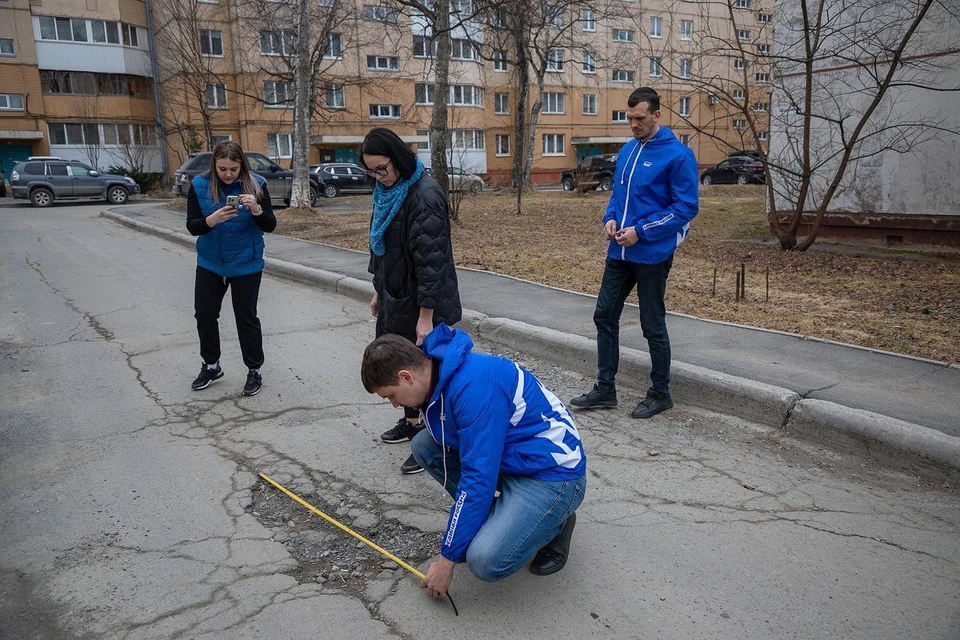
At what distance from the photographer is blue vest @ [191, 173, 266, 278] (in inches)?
204

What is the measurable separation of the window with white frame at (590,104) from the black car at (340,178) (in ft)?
79.0

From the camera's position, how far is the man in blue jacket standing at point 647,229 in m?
4.60

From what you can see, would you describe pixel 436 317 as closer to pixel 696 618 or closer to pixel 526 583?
pixel 526 583

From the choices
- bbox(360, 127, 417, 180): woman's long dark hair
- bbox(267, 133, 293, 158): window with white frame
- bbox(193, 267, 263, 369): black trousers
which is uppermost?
bbox(267, 133, 293, 158): window with white frame

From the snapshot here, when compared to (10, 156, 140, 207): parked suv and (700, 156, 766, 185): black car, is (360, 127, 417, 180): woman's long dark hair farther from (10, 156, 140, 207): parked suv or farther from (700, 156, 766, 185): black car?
(700, 156, 766, 185): black car

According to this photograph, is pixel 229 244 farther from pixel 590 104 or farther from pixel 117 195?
pixel 590 104

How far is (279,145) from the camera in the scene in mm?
42875

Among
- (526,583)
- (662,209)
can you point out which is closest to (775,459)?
(662,209)

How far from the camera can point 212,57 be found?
135 feet

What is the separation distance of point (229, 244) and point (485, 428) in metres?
3.31

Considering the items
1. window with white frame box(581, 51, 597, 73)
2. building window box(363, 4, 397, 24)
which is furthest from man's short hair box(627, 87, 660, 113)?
window with white frame box(581, 51, 597, 73)

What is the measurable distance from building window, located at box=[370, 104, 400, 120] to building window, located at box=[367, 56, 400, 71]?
7.19ft

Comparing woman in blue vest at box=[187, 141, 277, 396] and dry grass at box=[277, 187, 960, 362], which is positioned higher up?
woman in blue vest at box=[187, 141, 277, 396]

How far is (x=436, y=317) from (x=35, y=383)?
11.9 feet
